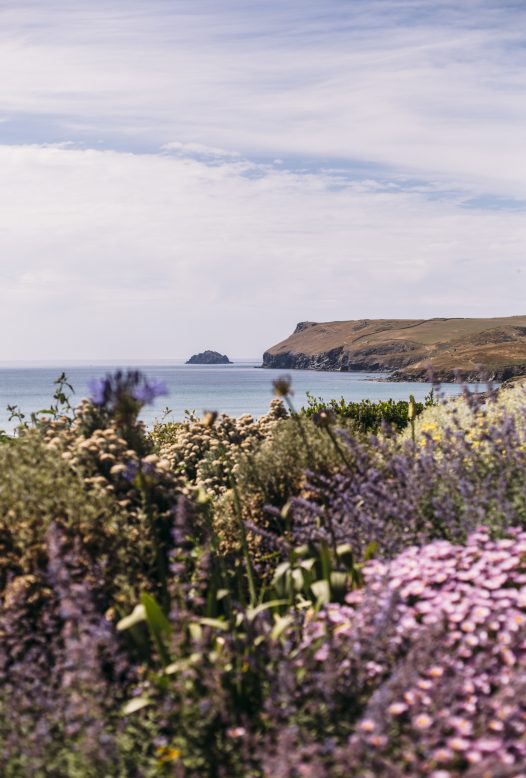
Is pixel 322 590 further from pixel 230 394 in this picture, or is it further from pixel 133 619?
pixel 230 394

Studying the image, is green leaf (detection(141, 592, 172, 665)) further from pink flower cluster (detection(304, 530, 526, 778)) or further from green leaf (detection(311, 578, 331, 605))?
green leaf (detection(311, 578, 331, 605))

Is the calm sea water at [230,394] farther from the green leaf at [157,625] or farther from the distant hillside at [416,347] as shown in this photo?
the green leaf at [157,625]

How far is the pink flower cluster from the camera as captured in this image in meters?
2.91

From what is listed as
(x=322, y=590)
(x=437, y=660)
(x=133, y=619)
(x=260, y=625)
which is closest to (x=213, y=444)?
(x=322, y=590)

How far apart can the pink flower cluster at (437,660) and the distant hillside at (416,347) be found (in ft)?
299

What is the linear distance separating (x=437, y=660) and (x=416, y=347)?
153 meters

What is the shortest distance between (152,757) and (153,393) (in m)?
2.37

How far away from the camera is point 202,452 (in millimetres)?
9781

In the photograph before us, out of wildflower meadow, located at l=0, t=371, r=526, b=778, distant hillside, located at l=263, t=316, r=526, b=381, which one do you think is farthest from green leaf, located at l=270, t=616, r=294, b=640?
distant hillside, located at l=263, t=316, r=526, b=381

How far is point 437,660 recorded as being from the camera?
339 centimetres

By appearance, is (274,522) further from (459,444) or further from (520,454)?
(520,454)

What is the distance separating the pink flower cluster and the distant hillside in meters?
91.3

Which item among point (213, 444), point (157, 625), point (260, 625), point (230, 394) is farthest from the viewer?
point (230, 394)

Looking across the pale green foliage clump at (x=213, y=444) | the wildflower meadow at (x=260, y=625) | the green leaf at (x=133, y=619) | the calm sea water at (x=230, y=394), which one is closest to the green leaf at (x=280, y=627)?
the wildflower meadow at (x=260, y=625)
